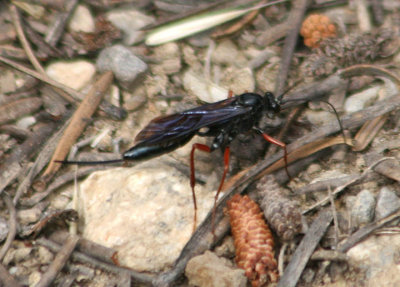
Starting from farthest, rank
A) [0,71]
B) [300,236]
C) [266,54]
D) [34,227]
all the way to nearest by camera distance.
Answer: [266,54] < [0,71] < [34,227] < [300,236]

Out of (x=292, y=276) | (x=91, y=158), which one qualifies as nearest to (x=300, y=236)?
(x=292, y=276)

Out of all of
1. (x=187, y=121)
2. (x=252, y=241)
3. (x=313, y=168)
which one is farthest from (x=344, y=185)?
(x=187, y=121)

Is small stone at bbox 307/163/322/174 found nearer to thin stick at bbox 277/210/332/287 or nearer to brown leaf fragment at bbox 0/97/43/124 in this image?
thin stick at bbox 277/210/332/287

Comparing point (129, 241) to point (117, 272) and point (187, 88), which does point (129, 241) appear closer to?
point (117, 272)

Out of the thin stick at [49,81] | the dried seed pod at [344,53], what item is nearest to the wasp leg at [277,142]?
the dried seed pod at [344,53]

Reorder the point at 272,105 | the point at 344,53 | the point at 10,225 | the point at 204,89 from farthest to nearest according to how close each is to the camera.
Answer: the point at 204,89 < the point at 344,53 < the point at 272,105 < the point at 10,225

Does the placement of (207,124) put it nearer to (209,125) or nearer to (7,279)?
(209,125)
